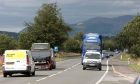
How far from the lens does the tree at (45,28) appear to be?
313 ft

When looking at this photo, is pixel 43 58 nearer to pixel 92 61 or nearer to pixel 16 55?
pixel 92 61

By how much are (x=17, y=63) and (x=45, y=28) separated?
63.2 meters

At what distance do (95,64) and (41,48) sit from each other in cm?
552

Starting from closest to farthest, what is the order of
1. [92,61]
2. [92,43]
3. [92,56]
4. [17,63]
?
[17,63] → [92,61] → [92,56] → [92,43]

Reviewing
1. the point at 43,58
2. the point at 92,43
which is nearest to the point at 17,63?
the point at 43,58

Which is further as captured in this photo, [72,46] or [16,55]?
Answer: [72,46]

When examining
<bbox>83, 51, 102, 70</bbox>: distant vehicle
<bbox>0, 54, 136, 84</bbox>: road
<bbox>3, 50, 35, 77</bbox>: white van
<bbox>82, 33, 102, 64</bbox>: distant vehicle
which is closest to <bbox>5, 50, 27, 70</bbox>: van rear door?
<bbox>3, 50, 35, 77</bbox>: white van

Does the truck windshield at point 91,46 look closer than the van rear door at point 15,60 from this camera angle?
No

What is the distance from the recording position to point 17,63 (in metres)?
33.3

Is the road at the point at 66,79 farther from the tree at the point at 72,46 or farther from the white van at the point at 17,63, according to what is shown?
the tree at the point at 72,46

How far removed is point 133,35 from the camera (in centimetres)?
8188

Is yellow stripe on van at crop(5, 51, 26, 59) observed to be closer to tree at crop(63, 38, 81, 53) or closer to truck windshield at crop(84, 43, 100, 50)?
truck windshield at crop(84, 43, 100, 50)

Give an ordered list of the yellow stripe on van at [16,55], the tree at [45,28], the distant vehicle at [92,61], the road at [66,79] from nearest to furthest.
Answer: the road at [66,79] < the yellow stripe on van at [16,55] < the distant vehicle at [92,61] < the tree at [45,28]

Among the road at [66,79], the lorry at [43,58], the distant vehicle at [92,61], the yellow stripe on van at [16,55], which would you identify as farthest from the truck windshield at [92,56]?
the yellow stripe on van at [16,55]
